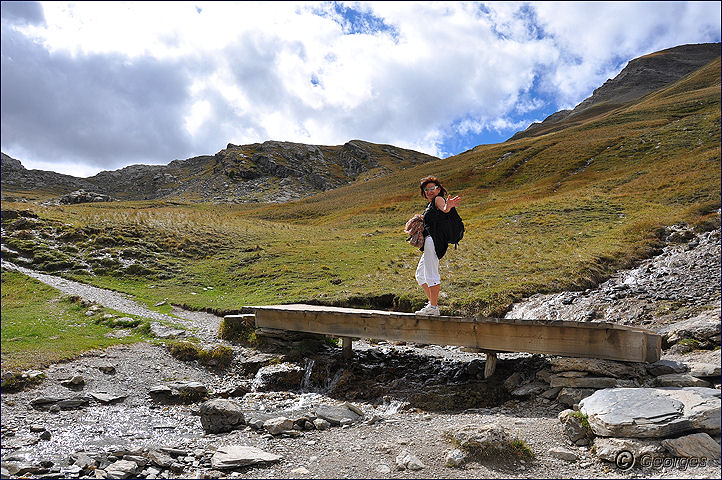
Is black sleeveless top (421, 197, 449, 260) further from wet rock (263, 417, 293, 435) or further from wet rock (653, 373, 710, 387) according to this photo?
wet rock (263, 417, 293, 435)

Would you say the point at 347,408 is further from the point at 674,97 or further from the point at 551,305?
the point at 674,97

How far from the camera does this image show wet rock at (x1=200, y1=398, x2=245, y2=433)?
1020 centimetres

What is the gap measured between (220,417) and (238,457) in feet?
7.81

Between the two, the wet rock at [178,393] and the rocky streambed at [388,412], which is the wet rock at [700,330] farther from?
the wet rock at [178,393]

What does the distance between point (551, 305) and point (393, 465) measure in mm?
13186

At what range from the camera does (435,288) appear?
12266 mm

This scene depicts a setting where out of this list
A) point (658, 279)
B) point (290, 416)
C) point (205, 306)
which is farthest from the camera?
point (205, 306)

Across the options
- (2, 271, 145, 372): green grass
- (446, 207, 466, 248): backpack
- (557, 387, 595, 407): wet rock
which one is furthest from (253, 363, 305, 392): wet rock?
(557, 387, 595, 407): wet rock

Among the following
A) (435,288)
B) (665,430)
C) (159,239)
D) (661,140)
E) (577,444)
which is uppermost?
(661,140)

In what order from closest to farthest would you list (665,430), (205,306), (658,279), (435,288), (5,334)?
(665,430)
(435,288)
(5,334)
(658,279)
(205,306)

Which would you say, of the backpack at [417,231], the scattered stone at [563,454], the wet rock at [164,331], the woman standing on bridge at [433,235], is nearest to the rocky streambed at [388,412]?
the scattered stone at [563,454]

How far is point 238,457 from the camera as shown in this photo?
8148 mm

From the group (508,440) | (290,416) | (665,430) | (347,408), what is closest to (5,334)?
(290,416)

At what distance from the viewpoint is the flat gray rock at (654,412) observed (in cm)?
703
